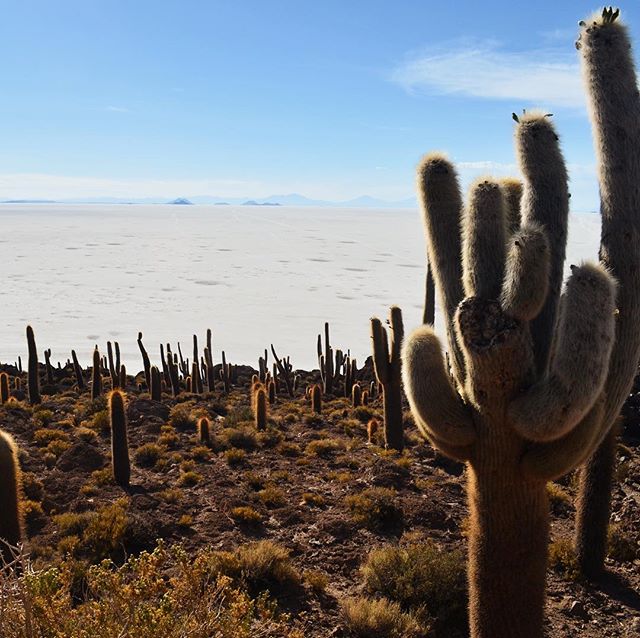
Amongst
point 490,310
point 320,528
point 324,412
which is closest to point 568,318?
point 490,310

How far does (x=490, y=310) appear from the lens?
4.07 metres

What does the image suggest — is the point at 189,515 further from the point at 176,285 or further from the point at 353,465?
the point at 176,285

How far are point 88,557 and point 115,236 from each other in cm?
12160

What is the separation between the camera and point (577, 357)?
378 centimetres

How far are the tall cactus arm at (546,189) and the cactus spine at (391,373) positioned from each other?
26.3 ft

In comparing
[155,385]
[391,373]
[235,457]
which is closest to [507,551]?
[391,373]

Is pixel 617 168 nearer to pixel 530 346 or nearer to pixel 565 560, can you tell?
pixel 530 346

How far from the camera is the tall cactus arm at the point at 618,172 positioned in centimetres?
429

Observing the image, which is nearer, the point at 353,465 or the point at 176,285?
the point at 353,465

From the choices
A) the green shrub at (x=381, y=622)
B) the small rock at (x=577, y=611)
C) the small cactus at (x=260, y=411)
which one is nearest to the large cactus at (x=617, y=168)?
the green shrub at (x=381, y=622)

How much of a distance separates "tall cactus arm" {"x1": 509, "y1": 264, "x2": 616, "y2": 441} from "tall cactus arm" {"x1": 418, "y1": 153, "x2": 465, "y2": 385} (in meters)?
0.98

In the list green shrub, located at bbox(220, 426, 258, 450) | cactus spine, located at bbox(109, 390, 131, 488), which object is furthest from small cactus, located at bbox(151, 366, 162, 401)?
cactus spine, located at bbox(109, 390, 131, 488)

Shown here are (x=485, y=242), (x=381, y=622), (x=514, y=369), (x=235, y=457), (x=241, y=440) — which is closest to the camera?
(x=514, y=369)

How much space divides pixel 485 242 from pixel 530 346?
78cm
